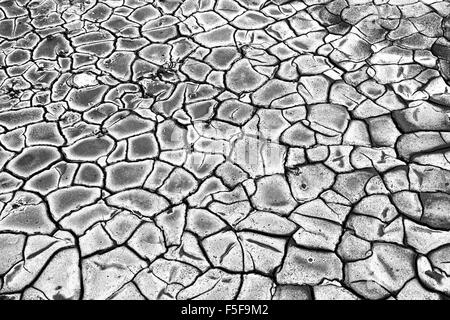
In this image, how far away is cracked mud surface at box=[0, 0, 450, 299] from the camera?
2.44 metres

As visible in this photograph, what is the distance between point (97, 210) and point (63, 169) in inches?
16.7

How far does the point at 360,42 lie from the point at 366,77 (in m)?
0.43

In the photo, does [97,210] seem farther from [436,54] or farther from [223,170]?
[436,54]

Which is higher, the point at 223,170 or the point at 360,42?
the point at 360,42

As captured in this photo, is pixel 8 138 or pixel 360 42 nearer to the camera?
pixel 8 138

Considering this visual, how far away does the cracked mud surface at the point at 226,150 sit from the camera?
8.00ft

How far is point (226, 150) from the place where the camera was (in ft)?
9.82

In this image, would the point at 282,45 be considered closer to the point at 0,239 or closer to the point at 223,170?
the point at 223,170

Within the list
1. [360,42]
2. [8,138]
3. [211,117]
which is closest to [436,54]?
[360,42]
